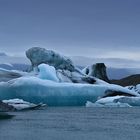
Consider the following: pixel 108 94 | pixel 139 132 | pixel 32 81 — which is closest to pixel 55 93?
pixel 32 81

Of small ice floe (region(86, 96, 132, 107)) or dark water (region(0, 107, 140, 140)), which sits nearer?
dark water (region(0, 107, 140, 140))

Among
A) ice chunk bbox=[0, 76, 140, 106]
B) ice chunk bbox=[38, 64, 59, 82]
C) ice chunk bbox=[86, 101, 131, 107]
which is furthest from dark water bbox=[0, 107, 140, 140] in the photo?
ice chunk bbox=[38, 64, 59, 82]

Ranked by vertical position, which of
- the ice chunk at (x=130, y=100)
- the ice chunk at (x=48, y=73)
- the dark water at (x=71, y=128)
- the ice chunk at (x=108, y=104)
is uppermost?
the ice chunk at (x=48, y=73)

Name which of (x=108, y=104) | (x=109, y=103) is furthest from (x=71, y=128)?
(x=108, y=104)

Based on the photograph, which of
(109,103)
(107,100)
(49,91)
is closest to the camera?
(49,91)

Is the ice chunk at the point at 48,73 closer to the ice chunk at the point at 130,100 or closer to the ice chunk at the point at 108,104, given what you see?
the ice chunk at the point at 108,104

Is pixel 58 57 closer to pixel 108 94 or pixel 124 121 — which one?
pixel 108 94

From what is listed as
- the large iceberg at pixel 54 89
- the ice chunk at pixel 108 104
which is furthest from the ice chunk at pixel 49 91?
the ice chunk at pixel 108 104

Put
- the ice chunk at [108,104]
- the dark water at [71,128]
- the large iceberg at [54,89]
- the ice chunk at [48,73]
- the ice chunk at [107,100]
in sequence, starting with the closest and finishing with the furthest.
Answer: the dark water at [71,128] → the large iceberg at [54,89] → the ice chunk at [107,100] → the ice chunk at [108,104] → the ice chunk at [48,73]

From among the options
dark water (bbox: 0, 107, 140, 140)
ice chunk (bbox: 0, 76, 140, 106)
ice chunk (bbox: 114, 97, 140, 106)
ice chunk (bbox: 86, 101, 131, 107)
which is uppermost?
ice chunk (bbox: 0, 76, 140, 106)

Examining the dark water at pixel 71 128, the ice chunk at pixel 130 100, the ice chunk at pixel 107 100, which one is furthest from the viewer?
the ice chunk at pixel 130 100

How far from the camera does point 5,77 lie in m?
50.6

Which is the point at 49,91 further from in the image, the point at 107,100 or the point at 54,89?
the point at 107,100

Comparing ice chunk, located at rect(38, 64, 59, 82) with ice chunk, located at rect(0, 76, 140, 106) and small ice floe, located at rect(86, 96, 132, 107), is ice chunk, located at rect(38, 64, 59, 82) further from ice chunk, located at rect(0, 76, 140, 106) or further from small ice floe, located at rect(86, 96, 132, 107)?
small ice floe, located at rect(86, 96, 132, 107)
